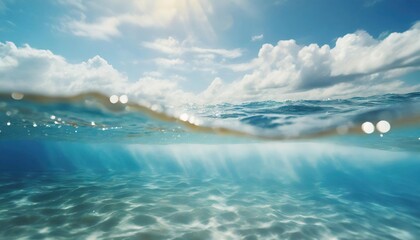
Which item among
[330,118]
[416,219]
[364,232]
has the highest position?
[330,118]

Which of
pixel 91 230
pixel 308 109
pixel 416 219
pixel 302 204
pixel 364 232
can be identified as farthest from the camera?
pixel 302 204

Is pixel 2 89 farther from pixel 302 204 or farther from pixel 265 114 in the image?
pixel 302 204

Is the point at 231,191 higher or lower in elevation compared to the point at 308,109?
lower

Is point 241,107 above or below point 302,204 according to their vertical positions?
above

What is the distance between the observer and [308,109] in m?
14.4

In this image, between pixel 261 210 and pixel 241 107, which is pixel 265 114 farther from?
pixel 261 210

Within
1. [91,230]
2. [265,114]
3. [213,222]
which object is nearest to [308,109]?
[265,114]

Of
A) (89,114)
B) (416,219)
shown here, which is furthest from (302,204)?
(89,114)

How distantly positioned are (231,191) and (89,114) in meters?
12.4

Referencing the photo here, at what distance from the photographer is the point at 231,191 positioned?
799 inches

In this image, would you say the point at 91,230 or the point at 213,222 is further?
the point at 213,222

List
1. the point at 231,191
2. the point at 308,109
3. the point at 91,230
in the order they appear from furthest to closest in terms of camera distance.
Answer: the point at 231,191
the point at 308,109
the point at 91,230

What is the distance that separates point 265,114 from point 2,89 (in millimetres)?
14051

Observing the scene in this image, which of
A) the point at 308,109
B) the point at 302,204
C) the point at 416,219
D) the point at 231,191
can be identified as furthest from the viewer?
the point at 231,191
